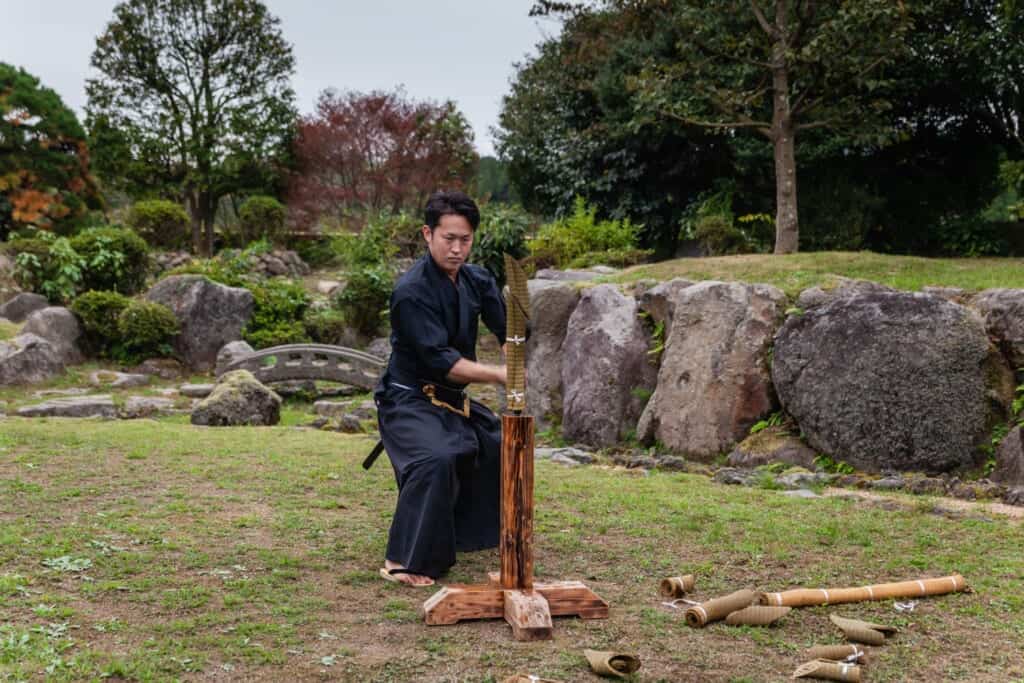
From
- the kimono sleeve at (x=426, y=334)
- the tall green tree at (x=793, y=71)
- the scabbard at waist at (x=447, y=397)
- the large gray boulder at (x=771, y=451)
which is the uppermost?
the tall green tree at (x=793, y=71)

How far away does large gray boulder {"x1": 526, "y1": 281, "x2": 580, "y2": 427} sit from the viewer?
1069cm

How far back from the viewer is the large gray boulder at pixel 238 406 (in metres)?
10.6

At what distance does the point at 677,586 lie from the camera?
14.6ft

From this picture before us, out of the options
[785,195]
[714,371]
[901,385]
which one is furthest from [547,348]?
[785,195]

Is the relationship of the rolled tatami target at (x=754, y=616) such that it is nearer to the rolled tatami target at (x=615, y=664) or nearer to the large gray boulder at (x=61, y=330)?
the rolled tatami target at (x=615, y=664)

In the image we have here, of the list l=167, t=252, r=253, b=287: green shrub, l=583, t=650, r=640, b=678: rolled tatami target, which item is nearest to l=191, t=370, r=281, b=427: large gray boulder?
l=167, t=252, r=253, b=287: green shrub

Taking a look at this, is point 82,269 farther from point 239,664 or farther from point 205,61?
point 239,664

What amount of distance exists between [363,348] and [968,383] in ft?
35.8

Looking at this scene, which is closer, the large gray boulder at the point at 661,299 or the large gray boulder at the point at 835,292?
Answer: the large gray boulder at the point at 835,292

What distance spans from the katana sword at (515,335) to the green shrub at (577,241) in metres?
11.6

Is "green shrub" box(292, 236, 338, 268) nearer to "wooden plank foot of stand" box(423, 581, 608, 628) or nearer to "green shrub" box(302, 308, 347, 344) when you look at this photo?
"green shrub" box(302, 308, 347, 344)

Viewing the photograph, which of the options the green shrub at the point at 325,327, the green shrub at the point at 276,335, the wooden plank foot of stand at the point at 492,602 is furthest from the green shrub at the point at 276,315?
the wooden plank foot of stand at the point at 492,602

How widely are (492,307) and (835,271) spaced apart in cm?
620

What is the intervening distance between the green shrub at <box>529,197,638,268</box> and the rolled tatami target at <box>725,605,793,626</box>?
11898 mm
